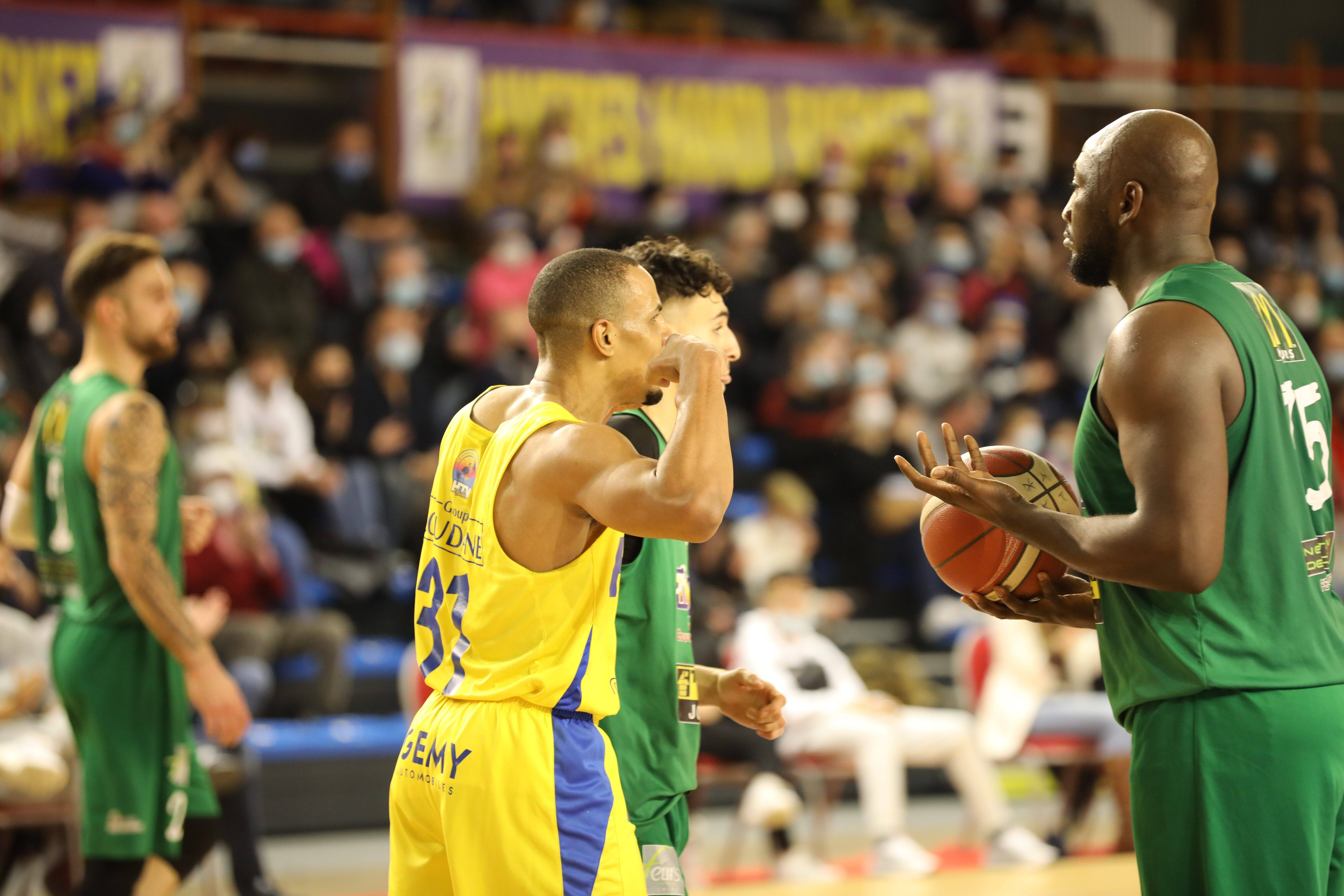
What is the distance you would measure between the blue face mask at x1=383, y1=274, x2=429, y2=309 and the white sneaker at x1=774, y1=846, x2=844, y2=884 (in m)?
4.85

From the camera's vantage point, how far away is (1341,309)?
42.5 feet

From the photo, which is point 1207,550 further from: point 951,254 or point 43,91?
point 951,254

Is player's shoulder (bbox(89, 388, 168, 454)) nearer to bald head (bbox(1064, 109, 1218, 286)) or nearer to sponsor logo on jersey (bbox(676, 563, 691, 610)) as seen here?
sponsor logo on jersey (bbox(676, 563, 691, 610))

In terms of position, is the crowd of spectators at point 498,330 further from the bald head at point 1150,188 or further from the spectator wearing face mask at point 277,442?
the bald head at point 1150,188

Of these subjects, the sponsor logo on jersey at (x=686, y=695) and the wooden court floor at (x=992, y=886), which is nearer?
the sponsor logo on jersey at (x=686, y=695)

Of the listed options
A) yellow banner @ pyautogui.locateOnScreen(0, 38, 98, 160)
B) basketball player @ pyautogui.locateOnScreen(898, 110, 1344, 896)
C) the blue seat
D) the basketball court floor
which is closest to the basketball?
basketball player @ pyautogui.locateOnScreen(898, 110, 1344, 896)

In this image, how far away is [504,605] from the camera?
98.0 inches

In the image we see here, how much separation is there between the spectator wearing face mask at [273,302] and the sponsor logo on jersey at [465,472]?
22.1ft

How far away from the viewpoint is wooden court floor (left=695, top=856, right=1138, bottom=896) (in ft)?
18.7

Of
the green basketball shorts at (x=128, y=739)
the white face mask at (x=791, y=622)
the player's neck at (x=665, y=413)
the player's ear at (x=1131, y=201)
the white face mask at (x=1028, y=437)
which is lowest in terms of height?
the white face mask at (x=791, y=622)

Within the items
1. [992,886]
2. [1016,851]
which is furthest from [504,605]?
[1016,851]

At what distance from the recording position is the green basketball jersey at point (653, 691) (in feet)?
9.34

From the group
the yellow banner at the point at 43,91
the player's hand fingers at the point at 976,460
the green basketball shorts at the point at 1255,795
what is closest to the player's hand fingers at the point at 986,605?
the player's hand fingers at the point at 976,460

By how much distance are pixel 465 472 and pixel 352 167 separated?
830 cm
